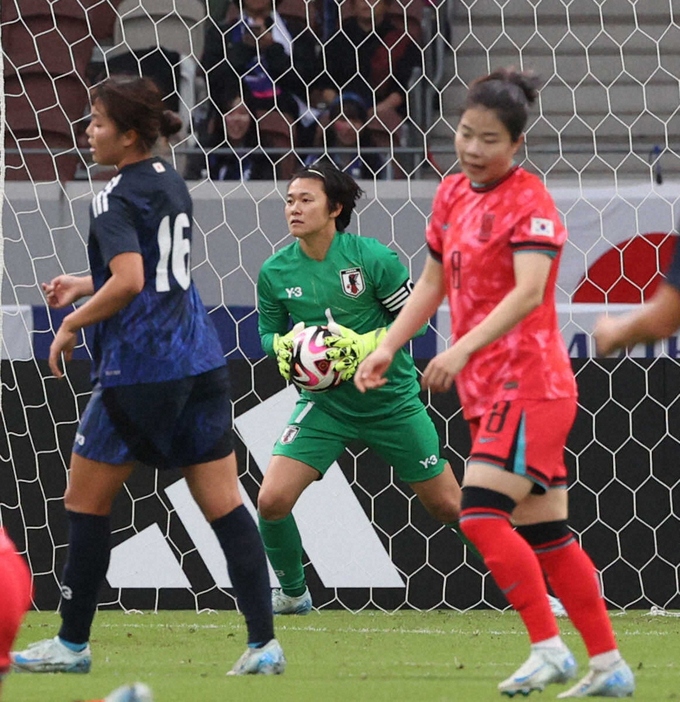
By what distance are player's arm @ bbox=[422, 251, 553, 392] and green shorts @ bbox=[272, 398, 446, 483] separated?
1998mm

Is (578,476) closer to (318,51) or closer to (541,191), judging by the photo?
(541,191)

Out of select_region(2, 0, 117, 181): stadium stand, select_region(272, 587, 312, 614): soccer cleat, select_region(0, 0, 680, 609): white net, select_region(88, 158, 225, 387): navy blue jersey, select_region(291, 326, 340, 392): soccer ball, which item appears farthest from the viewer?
select_region(2, 0, 117, 181): stadium stand

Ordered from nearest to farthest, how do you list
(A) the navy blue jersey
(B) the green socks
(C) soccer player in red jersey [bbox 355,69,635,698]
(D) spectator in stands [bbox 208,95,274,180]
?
(C) soccer player in red jersey [bbox 355,69,635,698] < (A) the navy blue jersey < (B) the green socks < (D) spectator in stands [bbox 208,95,274,180]

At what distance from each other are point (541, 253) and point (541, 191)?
211mm

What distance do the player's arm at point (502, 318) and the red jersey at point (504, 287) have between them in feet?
0.16

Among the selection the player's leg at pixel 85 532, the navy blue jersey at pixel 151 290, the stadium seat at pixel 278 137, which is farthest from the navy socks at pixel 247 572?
the stadium seat at pixel 278 137

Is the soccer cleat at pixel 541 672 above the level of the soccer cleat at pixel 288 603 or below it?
above

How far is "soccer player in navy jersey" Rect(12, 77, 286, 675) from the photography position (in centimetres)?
405

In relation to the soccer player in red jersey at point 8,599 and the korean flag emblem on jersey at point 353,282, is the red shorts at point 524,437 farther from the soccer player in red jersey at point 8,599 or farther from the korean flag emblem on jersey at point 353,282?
the korean flag emblem on jersey at point 353,282

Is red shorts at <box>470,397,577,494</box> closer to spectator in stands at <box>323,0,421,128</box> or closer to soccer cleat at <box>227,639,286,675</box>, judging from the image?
soccer cleat at <box>227,639,286,675</box>

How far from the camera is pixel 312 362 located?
5379 millimetres

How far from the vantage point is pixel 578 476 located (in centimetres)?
661

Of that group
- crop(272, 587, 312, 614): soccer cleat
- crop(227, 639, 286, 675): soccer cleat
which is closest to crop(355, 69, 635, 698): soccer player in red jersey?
crop(227, 639, 286, 675): soccer cleat

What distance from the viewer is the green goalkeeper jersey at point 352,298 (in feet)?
18.4
